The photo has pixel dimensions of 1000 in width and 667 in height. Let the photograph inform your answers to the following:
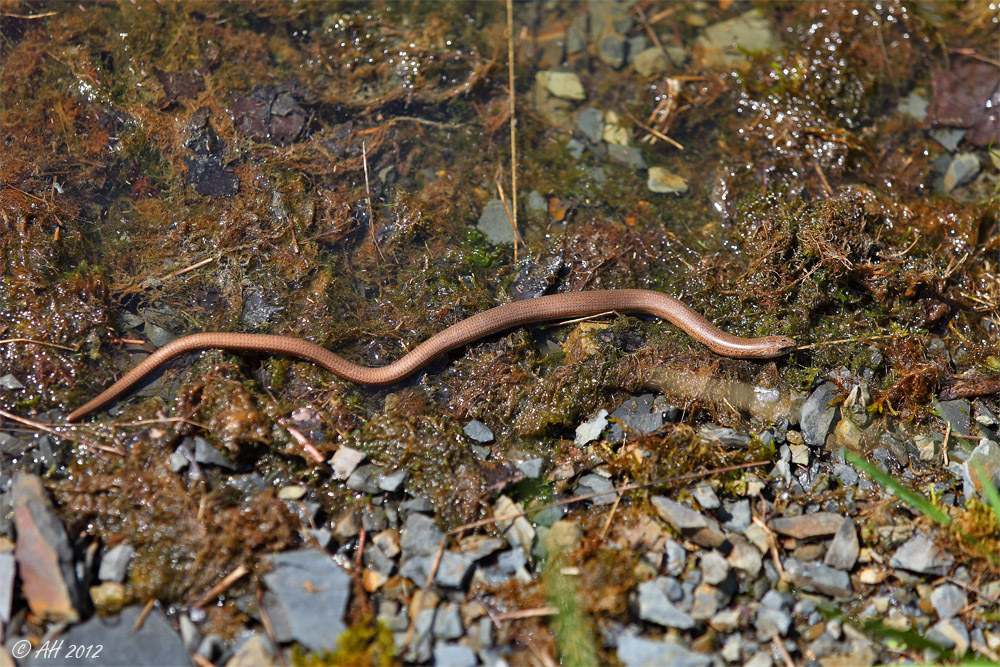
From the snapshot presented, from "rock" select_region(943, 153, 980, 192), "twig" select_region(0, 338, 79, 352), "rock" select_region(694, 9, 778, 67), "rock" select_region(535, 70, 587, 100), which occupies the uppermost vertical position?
"rock" select_region(694, 9, 778, 67)

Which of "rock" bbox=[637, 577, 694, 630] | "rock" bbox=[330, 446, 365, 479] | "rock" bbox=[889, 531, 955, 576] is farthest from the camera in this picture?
"rock" bbox=[330, 446, 365, 479]

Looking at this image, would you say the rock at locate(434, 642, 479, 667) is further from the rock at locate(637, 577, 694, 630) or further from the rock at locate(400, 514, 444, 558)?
the rock at locate(637, 577, 694, 630)

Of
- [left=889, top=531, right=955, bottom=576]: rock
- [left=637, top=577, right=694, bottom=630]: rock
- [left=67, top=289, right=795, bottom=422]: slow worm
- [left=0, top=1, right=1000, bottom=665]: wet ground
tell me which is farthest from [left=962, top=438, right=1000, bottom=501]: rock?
[left=637, top=577, right=694, bottom=630]: rock

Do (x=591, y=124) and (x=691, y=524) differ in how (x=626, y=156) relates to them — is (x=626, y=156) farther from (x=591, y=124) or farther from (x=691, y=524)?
(x=691, y=524)

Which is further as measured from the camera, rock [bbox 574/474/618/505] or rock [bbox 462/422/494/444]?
rock [bbox 462/422/494/444]

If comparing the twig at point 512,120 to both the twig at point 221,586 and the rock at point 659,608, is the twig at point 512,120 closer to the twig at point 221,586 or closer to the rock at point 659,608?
the rock at point 659,608

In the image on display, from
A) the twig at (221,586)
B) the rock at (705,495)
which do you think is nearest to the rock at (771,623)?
the rock at (705,495)

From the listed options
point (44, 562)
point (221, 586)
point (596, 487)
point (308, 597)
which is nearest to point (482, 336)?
point (596, 487)
